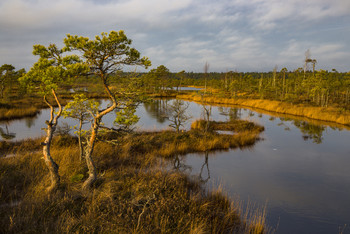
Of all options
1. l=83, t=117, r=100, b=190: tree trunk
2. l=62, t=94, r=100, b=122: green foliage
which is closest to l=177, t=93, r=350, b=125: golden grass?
l=62, t=94, r=100, b=122: green foliage

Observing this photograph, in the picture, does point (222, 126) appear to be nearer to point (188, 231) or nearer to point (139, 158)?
point (139, 158)

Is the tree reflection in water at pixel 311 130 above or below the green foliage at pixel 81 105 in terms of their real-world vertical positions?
below

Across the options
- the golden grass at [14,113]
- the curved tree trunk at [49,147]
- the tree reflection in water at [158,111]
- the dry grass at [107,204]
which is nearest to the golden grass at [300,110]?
the tree reflection in water at [158,111]

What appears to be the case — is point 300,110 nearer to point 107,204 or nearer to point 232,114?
point 232,114

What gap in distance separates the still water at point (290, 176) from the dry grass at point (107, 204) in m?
2.25

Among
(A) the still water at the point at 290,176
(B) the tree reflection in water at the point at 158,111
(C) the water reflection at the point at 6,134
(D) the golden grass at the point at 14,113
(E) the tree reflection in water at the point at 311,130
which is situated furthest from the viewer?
(B) the tree reflection in water at the point at 158,111

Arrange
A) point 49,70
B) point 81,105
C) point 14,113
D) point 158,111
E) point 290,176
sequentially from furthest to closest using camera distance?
point 158,111 < point 14,113 < point 290,176 < point 81,105 < point 49,70

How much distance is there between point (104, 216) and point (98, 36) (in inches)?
196

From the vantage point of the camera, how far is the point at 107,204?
6.30m

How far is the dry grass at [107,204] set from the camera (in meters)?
5.41

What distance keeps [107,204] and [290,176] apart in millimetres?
10962

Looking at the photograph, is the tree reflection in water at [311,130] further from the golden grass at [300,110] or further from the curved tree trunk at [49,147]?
the curved tree trunk at [49,147]

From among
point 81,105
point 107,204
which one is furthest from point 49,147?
point 107,204

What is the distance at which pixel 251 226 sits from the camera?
673 centimetres
